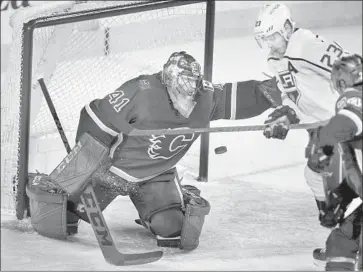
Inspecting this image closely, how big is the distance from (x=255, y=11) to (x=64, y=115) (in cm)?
152

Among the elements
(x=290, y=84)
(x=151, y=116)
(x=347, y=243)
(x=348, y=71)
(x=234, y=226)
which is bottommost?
(x=234, y=226)

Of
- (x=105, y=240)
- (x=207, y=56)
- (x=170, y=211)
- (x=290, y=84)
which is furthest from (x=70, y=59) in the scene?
(x=290, y=84)

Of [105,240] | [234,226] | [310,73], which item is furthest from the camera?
[234,226]

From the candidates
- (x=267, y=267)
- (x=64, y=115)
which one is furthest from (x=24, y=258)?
(x=64, y=115)

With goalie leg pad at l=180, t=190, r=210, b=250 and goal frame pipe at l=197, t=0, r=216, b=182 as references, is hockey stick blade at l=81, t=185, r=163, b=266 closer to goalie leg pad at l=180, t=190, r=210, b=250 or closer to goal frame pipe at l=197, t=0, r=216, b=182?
goalie leg pad at l=180, t=190, r=210, b=250

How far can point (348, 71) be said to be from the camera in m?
1.59

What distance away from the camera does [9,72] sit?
2363 mm

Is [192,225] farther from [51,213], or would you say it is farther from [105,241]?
[51,213]

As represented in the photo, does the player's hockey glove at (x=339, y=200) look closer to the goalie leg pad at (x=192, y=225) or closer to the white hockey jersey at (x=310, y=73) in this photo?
the white hockey jersey at (x=310, y=73)

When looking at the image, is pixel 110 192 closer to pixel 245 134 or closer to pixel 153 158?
pixel 153 158

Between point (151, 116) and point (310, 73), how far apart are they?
37 centimetres

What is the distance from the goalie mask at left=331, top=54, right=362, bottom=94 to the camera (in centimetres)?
159

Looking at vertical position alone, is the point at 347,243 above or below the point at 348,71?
below

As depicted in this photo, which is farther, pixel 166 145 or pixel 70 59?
pixel 70 59
